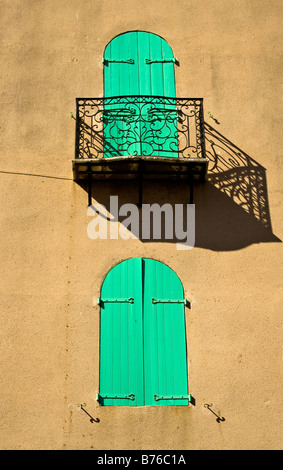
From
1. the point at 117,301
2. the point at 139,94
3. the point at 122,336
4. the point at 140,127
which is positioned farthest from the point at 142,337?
the point at 139,94

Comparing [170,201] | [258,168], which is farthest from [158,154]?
[258,168]

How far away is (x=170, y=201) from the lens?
31.3 ft

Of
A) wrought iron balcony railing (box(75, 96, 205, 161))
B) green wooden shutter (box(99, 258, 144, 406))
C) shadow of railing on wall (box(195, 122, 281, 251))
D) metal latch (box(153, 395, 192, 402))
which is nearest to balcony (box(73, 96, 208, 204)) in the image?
wrought iron balcony railing (box(75, 96, 205, 161))

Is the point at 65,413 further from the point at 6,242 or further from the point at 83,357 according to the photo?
the point at 6,242

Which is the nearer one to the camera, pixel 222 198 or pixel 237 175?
pixel 222 198

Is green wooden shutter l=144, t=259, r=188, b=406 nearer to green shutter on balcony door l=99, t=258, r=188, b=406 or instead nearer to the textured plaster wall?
green shutter on balcony door l=99, t=258, r=188, b=406

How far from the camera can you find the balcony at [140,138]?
9.37 metres

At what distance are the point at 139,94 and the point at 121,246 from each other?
107 inches

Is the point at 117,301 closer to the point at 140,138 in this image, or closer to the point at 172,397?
the point at 172,397

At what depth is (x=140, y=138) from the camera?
951 centimetres

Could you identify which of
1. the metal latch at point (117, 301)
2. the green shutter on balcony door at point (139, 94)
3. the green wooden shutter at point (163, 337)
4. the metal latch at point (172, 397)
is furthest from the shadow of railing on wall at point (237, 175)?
the metal latch at point (172, 397)

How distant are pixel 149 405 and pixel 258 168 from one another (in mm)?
4022

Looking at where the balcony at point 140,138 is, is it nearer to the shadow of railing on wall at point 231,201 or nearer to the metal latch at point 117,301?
the shadow of railing on wall at point 231,201

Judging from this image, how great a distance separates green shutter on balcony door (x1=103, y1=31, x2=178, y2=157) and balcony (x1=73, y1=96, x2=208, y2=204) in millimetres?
15
